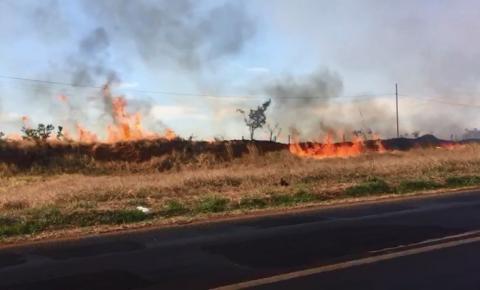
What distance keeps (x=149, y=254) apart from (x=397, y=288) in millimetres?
3499

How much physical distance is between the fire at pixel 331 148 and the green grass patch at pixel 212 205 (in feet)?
99.1

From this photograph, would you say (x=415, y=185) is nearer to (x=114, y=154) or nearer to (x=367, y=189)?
(x=367, y=189)

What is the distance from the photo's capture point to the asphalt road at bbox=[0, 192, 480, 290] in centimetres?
666

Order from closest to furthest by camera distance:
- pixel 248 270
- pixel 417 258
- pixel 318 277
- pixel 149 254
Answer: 1. pixel 318 277
2. pixel 248 270
3. pixel 417 258
4. pixel 149 254

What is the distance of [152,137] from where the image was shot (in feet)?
145

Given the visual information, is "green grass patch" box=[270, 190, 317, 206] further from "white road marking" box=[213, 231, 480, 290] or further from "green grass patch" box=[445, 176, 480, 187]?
"white road marking" box=[213, 231, 480, 290]

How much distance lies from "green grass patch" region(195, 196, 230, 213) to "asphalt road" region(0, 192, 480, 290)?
2186 millimetres

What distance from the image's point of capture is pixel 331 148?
51344mm

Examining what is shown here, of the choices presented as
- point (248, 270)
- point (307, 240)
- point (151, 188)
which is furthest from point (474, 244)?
point (151, 188)

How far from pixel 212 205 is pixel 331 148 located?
1504 inches

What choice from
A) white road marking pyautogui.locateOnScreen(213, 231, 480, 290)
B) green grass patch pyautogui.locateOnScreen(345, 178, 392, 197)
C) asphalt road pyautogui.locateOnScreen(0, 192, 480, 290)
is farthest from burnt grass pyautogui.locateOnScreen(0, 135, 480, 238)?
white road marking pyautogui.locateOnScreen(213, 231, 480, 290)

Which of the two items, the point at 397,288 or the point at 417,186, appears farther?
the point at 417,186

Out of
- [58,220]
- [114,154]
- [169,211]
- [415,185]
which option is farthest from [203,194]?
[114,154]

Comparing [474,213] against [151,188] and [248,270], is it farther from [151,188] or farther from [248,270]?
[151,188]
